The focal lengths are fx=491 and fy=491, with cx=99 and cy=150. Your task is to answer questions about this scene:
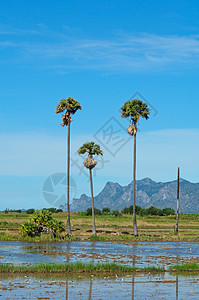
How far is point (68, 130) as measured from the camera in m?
61.9

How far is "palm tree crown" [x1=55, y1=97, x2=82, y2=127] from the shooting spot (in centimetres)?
6066

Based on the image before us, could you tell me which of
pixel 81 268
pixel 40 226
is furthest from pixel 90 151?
pixel 81 268

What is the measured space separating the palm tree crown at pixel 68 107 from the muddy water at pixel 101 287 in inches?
1398

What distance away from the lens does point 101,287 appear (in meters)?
23.6

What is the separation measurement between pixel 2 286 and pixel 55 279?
362cm

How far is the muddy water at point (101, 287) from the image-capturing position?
21281 millimetres

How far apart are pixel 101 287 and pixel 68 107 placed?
38987 millimetres

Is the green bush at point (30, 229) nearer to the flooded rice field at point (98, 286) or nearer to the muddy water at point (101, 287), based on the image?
the flooded rice field at point (98, 286)

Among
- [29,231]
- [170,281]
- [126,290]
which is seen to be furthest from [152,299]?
[29,231]

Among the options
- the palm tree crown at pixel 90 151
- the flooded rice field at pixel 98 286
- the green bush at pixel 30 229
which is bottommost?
the flooded rice field at pixel 98 286

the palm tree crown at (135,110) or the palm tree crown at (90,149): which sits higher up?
the palm tree crown at (135,110)

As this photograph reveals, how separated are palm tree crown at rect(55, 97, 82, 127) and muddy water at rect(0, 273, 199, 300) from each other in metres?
35.5

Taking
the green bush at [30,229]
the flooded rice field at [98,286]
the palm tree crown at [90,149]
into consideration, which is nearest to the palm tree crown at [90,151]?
the palm tree crown at [90,149]

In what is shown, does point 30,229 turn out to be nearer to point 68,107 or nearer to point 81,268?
point 68,107
